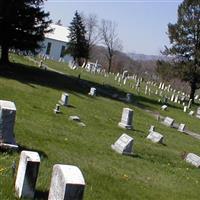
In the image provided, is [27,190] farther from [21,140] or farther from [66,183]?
[21,140]

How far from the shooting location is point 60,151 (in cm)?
1486

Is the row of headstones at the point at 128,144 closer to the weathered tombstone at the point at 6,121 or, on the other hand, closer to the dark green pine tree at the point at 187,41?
the weathered tombstone at the point at 6,121

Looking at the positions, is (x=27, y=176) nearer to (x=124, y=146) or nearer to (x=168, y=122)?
(x=124, y=146)

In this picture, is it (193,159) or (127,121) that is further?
(127,121)

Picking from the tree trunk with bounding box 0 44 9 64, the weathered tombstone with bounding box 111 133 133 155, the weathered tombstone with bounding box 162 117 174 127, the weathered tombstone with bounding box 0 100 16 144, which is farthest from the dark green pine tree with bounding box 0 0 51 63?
the weathered tombstone with bounding box 0 100 16 144

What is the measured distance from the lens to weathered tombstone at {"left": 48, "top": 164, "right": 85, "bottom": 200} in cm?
818

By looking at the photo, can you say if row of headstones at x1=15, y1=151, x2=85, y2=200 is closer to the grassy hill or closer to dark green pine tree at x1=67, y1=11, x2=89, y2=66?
the grassy hill

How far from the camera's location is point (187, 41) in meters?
51.8

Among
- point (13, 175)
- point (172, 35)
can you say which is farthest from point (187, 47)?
point (13, 175)

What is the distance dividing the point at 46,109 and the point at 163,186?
10.1 m

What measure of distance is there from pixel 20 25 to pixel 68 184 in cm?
2745

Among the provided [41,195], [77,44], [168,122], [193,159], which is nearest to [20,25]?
[168,122]

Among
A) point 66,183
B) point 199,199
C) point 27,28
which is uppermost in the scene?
point 27,28

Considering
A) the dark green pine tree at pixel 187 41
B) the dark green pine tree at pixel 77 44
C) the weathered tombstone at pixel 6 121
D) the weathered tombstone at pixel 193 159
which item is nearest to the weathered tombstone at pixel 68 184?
the weathered tombstone at pixel 6 121
